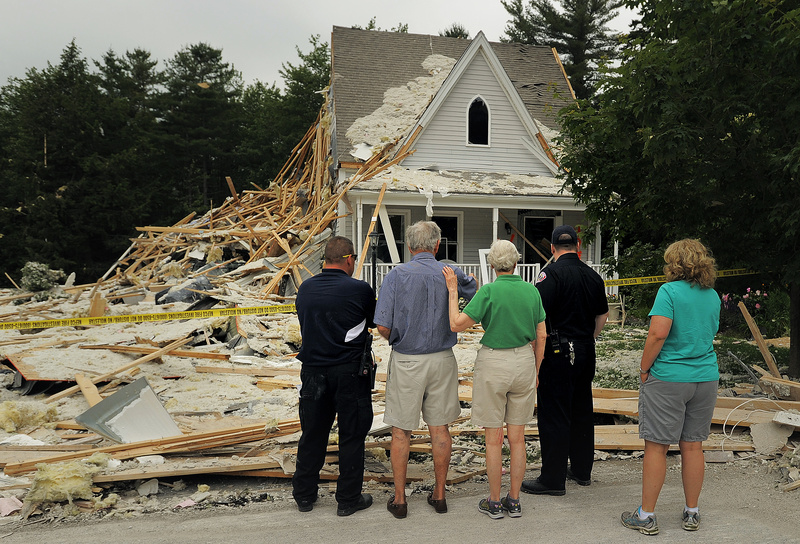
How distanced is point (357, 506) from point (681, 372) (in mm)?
2321

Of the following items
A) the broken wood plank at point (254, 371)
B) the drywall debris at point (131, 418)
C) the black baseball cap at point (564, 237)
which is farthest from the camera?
the broken wood plank at point (254, 371)

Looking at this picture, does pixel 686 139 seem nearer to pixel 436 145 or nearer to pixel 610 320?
pixel 610 320

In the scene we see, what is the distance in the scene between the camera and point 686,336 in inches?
147

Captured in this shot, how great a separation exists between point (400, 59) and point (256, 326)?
38.9ft

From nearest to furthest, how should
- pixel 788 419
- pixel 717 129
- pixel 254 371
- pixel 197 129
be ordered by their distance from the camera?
pixel 788 419 → pixel 717 129 → pixel 254 371 → pixel 197 129

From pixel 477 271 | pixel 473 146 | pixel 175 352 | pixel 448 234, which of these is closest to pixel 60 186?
pixel 448 234

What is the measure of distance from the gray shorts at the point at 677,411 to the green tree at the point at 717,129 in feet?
10.2

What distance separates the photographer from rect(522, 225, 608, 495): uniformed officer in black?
4.40m

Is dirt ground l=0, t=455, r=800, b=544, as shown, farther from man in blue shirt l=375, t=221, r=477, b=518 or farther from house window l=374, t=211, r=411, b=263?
house window l=374, t=211, r=411, b=263

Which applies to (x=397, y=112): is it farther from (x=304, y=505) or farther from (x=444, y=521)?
(x=444, y=521)

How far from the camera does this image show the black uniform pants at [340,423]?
4117mm

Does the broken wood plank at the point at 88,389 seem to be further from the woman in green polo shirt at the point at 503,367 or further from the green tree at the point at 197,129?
the green tree at the point at 197,129

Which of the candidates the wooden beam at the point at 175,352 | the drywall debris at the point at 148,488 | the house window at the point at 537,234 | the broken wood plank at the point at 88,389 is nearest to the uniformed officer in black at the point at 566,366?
the drywall debris at the point at 148,488

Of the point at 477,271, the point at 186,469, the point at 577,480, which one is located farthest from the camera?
the point at 477,271
